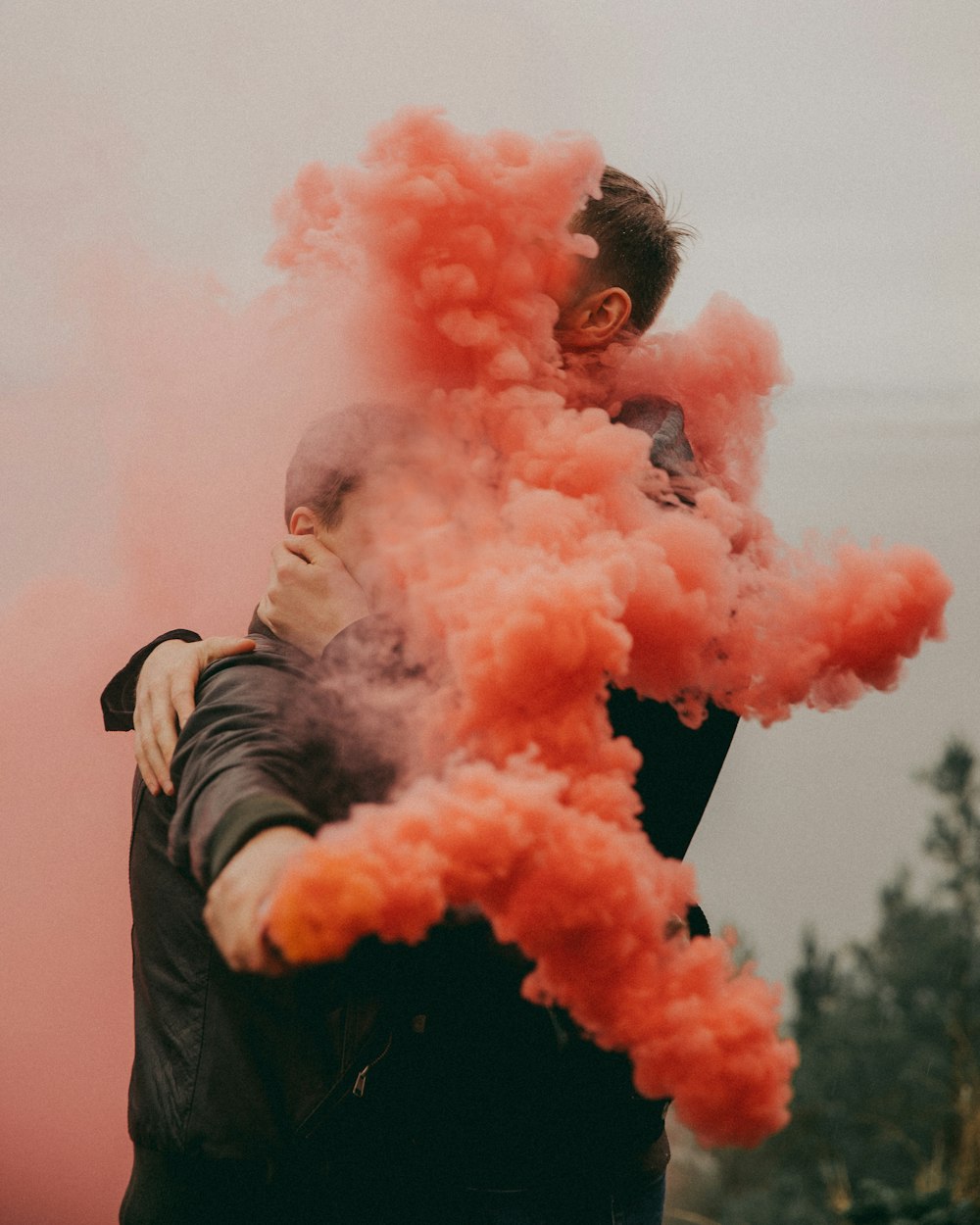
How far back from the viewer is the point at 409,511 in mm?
921

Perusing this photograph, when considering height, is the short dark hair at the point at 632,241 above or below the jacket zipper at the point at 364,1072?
above

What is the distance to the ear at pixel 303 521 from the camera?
3.40 feet

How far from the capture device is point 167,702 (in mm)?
961

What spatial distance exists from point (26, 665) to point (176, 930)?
2.02ft

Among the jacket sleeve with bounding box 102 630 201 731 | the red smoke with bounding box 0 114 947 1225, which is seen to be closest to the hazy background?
the red smoke with bounding box 0 114 947 1225

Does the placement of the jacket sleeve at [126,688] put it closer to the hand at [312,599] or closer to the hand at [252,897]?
the hand at [312,599]

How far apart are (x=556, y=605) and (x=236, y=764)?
0.25m

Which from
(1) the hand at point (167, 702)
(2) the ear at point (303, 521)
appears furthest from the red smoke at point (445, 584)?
(1) the hand at point (167, 702)

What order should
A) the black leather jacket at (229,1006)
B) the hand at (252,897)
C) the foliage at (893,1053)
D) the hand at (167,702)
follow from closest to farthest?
the hand at (252,897)
the black leather jacket at (229,1006)
the hand at (167,702)
the foliage at (893,1053)

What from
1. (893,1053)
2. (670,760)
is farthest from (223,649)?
(893,1053)

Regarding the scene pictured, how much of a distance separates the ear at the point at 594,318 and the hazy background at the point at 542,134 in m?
0.23

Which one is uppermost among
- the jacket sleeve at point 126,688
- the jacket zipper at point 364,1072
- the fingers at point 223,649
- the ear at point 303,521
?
the ear at point 303,521

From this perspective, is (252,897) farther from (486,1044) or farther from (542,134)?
(542,134)

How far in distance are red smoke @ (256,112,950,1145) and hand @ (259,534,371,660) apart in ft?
0.27
